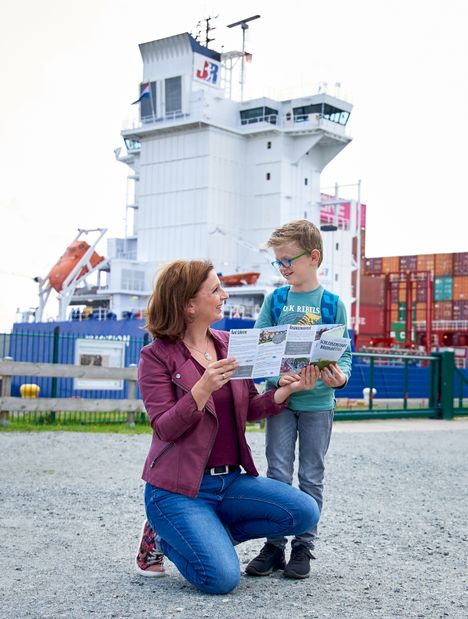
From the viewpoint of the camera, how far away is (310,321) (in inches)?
143

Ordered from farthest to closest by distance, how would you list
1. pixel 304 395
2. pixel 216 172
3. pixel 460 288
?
1. pixel 460 288
2. pixel 216 172
3. pixel 304 395

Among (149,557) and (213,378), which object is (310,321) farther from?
(149,557)

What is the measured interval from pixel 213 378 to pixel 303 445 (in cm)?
80

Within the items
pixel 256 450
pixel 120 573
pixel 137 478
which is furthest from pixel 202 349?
pixel 256 450

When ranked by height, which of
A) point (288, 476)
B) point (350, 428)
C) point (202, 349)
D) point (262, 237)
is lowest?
point (350, 428)

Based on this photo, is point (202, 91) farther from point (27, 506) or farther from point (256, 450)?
point (27, 506)

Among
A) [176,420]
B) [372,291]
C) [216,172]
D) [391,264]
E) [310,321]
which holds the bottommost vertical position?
[176,420]

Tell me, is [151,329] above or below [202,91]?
below

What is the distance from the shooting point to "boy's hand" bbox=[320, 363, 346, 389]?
3.38m

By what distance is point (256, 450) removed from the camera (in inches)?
340

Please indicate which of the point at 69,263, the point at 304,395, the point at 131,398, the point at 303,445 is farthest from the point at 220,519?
the point at 69,263

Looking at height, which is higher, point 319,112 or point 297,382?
point 319,112

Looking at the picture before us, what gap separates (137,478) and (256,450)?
2.54 m

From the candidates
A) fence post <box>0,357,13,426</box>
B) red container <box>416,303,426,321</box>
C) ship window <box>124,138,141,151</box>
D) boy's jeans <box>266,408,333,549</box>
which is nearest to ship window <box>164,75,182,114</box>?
ship window <box>124,138,141,151</box>
